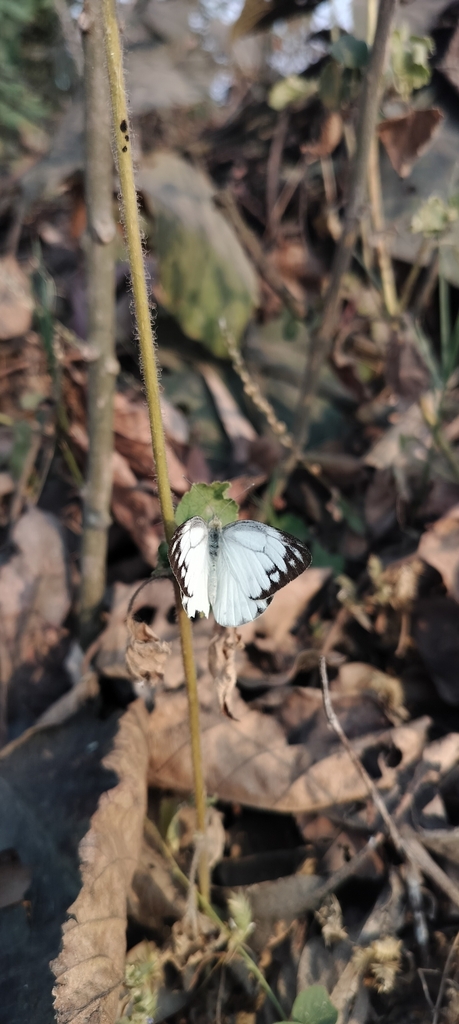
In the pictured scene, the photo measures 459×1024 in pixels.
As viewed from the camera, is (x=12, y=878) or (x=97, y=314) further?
(x=97, y=314)

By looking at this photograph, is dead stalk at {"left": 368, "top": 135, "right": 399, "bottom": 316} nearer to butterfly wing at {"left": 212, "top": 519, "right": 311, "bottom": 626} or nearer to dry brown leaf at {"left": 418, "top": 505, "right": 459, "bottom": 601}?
dry brown leaf at {"left": 418, "top": 505, "right": 459, "bottom": 601}

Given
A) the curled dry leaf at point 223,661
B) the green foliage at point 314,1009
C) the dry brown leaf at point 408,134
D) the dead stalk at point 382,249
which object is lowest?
the green foliage at point 314,1009

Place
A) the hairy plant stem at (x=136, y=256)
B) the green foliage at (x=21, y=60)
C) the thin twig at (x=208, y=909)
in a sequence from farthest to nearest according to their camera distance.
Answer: the green foliage at (x=21, y=60)
the thin twig at (x=208, y=909)
the hairy plant stem at (x=136, y=256)

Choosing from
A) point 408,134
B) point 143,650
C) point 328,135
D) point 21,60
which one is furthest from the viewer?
point 21,60

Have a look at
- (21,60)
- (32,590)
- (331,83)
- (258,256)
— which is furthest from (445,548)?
(21,60)

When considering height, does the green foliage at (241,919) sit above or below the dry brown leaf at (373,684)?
below

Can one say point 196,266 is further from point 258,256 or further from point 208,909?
point 208,909

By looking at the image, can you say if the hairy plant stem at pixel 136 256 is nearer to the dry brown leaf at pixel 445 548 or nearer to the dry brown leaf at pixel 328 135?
the dry brown leaf at pixel 445 548

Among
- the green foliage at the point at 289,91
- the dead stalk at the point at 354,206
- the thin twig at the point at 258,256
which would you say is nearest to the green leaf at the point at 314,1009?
the dead stalk at the point at 354,206
